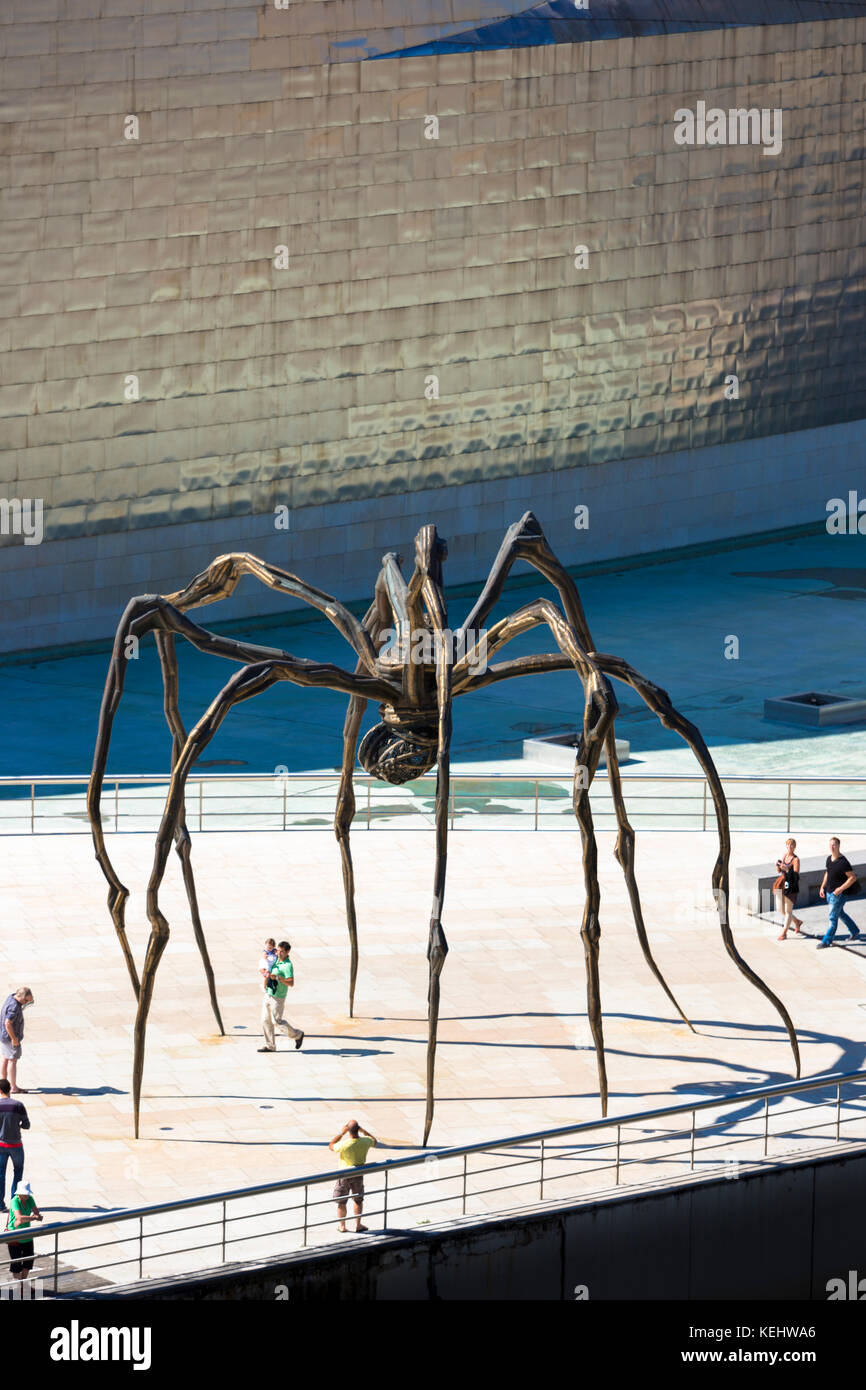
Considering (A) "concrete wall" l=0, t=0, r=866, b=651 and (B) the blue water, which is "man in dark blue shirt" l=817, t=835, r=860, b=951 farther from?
(A) "concrete wall" l=0, t=0, r=866, b=651

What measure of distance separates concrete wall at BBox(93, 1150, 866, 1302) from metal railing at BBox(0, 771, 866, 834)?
1074 cm

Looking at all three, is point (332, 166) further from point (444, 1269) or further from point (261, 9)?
point (444, 1269)

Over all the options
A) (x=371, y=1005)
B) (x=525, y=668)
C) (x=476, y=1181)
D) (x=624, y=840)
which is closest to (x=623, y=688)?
(x=371, y=1005)

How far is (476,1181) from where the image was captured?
71.6ft

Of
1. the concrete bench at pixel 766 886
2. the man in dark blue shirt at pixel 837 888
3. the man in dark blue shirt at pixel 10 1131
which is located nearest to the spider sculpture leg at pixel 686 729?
the man in dark blue shirt at pixel 837 888

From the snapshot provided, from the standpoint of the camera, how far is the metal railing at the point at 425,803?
33781mm

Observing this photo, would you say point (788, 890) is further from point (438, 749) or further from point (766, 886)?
point (438, 749)

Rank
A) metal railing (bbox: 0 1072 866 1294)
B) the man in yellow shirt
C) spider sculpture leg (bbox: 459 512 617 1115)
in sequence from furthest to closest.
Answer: spider sculpture leg (bbox: 459 512 617 1115), the man in yellow shirt, metal railing (bbox: 0 1072 866 1294)

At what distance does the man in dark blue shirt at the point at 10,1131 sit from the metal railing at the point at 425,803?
11.8 metres

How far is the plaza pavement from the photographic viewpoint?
23.0 meters

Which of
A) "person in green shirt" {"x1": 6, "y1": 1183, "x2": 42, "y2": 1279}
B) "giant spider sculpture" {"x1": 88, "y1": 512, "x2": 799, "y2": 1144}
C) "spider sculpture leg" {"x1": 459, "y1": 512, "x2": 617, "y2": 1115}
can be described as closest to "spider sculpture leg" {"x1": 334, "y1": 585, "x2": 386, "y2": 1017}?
"giant spider sculpture" {"x1": 88, "y1": 512, "x2": 799, "y2": 1144}

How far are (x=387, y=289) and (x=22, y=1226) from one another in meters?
30.4

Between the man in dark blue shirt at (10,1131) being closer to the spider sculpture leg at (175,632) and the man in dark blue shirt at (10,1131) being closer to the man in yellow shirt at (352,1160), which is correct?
the spider sculpture leg at (175,632)
